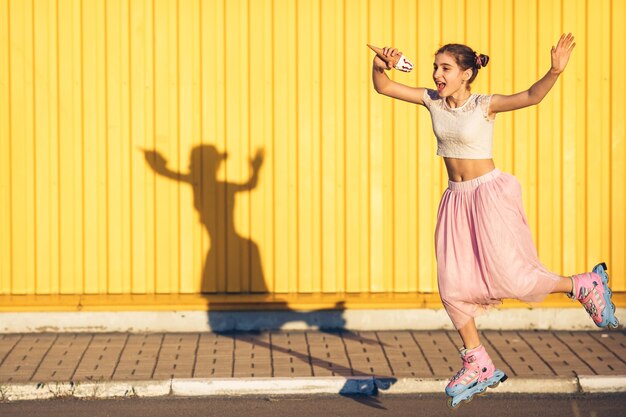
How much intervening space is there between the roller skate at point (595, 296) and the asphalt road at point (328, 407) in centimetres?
82

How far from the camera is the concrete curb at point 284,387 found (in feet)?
32.1

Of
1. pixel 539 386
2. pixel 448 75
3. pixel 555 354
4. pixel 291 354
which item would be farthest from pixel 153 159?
pixel 448 75

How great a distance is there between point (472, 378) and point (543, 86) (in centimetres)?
176

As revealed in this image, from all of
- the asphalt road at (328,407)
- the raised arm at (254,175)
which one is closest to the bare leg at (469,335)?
the asphalt road at (328,407)

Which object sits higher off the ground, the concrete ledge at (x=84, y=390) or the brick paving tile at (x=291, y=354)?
the brick paving tile at (x=291, y=354)

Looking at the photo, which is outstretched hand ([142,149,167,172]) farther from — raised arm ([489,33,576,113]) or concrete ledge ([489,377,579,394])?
raised arm ([489,33,576,113])

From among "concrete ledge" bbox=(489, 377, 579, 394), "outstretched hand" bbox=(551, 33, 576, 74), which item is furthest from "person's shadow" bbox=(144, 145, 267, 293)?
"outstretched hand" bbox=(551, 33, 576, 74)

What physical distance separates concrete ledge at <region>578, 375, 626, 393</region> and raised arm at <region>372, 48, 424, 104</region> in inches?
93.8

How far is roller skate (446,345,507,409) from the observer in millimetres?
8664

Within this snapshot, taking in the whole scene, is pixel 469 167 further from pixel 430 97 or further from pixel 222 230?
pixel 222 230

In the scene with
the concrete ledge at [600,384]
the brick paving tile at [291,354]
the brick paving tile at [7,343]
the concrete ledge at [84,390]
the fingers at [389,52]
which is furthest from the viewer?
the brick paving tile at [7,343]

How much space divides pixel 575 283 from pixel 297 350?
2.90 meters

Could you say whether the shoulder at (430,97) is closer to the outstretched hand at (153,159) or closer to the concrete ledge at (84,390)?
the concrete ledge at (84,390)

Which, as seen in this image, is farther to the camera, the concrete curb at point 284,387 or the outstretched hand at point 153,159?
the outstretched hand at point 153,159
